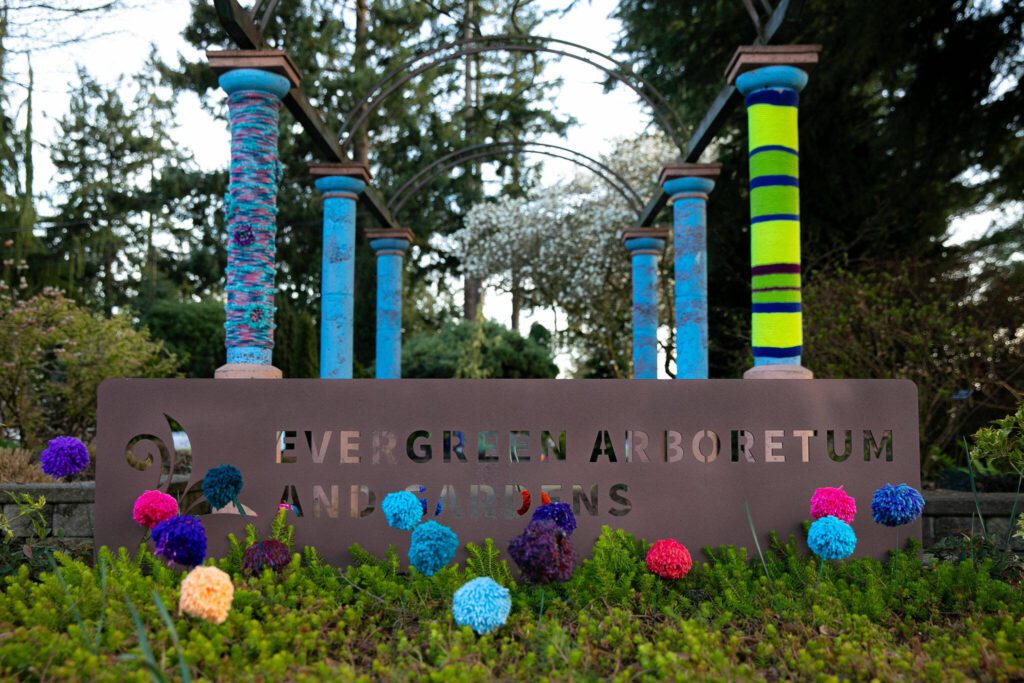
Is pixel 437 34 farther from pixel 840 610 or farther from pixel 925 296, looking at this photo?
pixel 840 610

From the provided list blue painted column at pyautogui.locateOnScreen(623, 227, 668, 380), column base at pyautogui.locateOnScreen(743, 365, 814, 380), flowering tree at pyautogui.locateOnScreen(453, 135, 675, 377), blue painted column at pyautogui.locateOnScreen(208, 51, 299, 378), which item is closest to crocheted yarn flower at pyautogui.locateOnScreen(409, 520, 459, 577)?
blue painted column at pyautogui.locateOnScreen(208, 51, 299, 378)

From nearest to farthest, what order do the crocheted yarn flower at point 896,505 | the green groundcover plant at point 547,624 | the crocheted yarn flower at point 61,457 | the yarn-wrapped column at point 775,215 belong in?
the green groundcover plant at point 547,624, the crocheted yarn flower at point 896,505, the crocheted yarn flower at point 61,457, the yarn-wrapped column at point 775,215

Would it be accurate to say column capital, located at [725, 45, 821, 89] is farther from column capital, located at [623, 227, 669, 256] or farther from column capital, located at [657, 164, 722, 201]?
column capital, located at [623, 227, 669, 256]

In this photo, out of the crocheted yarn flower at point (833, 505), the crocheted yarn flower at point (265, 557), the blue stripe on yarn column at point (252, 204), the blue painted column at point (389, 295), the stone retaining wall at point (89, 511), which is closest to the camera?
the crocheted yarn flower at point (265, 557)

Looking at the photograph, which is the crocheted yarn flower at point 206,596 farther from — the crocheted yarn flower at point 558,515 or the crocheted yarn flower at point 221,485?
the crocheted yarn flower at point 558,515

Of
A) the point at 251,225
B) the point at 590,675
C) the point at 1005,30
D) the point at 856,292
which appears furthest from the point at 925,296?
the point at 590,675

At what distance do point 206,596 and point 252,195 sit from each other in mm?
3739

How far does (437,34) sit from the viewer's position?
17.9m

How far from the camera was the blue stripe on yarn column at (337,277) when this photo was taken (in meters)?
8.41

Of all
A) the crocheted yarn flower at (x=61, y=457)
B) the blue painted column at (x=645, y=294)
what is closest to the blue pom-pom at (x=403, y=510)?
A: the crocheted yarn flower at (x=61, y=457)

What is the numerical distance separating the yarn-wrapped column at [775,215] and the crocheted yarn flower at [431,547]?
11.0ft

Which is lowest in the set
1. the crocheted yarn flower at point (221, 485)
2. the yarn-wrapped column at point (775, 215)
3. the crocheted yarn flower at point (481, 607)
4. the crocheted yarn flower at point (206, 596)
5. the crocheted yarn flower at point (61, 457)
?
the crocheted yarn flower at point (481, 607)

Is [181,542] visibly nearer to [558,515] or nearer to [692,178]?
[558,515]

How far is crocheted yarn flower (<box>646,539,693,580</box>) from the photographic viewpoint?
10.8 ft
